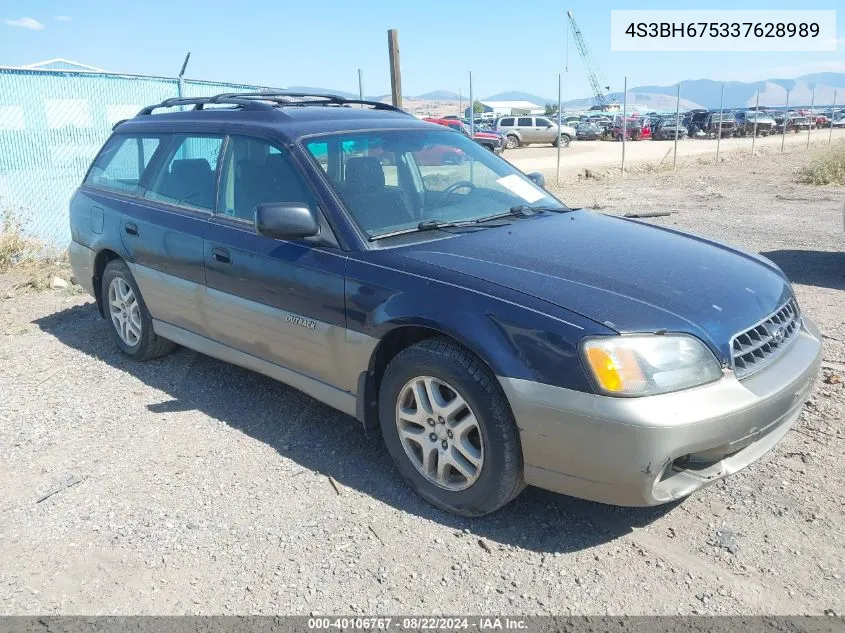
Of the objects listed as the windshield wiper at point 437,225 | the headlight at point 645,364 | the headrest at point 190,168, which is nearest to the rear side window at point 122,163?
the headrest at point 190,168

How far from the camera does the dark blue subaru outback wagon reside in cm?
273

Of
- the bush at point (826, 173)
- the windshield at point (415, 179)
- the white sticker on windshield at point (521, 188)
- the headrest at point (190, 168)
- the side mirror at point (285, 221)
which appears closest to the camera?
the side mirror at point (285, 221)

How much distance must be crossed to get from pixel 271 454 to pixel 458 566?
137 cm

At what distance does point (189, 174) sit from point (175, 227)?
14.6 inches

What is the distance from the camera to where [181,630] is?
2588 mm

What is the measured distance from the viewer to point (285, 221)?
3479 millimetres

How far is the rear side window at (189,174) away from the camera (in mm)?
4406

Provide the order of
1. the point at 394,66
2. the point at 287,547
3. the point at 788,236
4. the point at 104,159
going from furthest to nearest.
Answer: the point at 394,66 → the point at 788,236 → the point at 104,159 → the point at 287,547

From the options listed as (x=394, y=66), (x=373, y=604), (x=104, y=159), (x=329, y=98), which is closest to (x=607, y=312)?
(x=373, y=604)

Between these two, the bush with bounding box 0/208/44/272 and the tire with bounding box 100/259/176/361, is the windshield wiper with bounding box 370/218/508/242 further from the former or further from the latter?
the bush with bounding box 0/208/44/272

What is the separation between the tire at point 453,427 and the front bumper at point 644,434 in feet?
0.27

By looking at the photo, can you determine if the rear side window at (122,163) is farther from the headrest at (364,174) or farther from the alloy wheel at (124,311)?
the headrest at (364,174)

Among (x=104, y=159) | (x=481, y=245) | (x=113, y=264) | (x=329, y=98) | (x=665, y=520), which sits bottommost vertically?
(x=665, y=520)

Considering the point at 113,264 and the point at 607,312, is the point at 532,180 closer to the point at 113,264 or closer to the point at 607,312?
the point at 607,312
